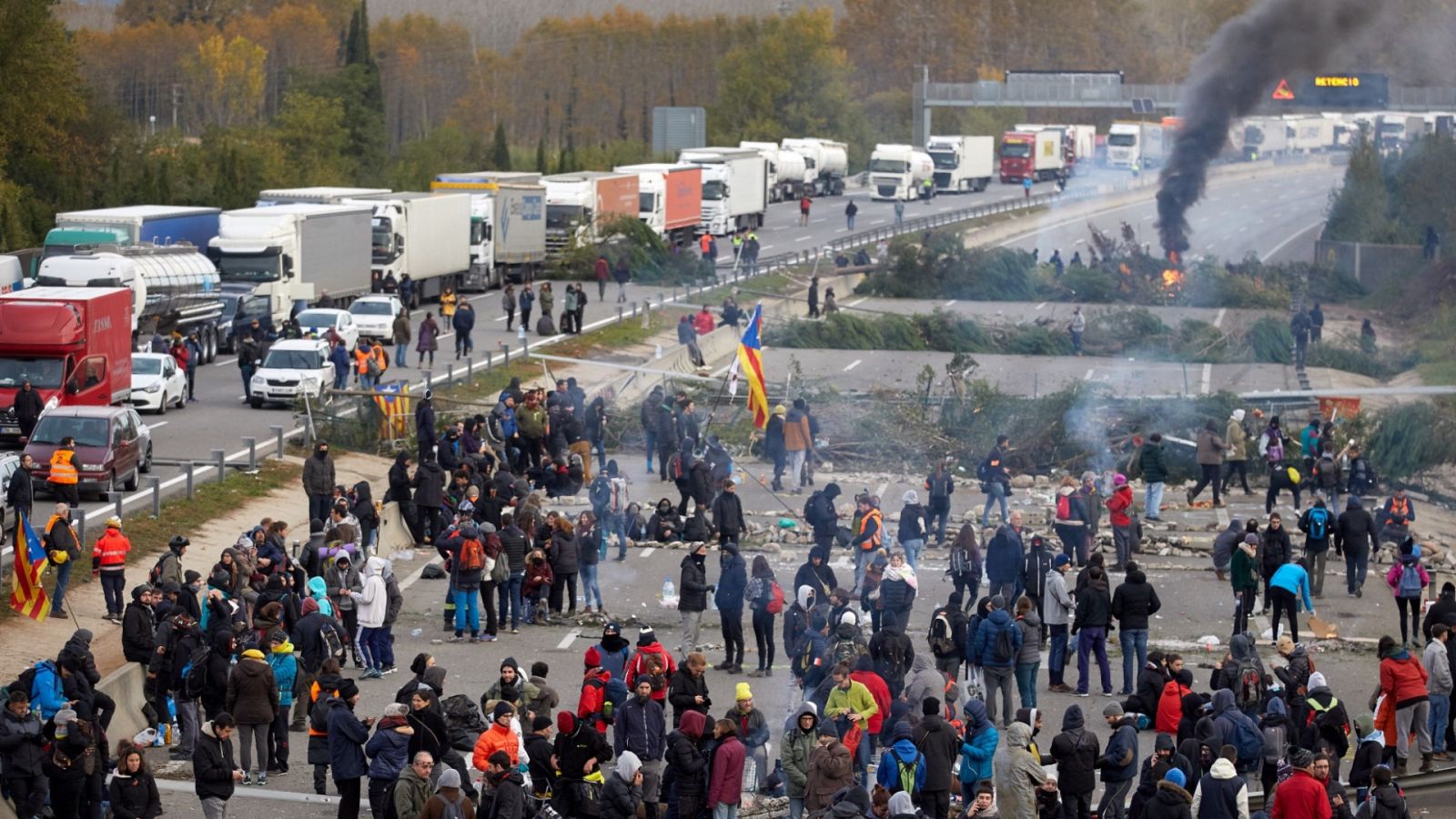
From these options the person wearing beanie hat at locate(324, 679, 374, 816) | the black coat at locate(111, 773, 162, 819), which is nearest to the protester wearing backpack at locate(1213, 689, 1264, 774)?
the person wearing beanie hat at locate(324, 679, 374, 816)

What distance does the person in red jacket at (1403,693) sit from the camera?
18.8 m

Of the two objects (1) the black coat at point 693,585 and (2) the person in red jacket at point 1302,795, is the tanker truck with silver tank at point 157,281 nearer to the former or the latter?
(1) the black coat at point 693,585

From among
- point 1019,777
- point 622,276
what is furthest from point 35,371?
point 622,276

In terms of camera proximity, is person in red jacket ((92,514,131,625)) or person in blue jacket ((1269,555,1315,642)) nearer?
person in blue jacket ((1269,555,1315,642))

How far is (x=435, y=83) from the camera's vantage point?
14738 centimetres

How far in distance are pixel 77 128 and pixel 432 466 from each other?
48367mm

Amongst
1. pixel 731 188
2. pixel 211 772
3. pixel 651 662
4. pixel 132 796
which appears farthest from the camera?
pixel 731 188

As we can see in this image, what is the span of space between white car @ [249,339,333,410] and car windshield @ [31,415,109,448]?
8.30m

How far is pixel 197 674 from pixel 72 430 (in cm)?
1302

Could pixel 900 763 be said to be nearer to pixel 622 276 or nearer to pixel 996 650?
pixel 996 650

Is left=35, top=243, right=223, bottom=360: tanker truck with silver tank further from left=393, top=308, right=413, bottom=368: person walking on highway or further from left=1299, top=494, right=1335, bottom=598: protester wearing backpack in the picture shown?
left=1299, top=494, right=1335, bottom=598: protester wearing backpack

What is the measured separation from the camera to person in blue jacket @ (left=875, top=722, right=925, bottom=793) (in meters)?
15.8

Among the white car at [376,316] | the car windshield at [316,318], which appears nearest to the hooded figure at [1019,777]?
the car windshield at [316,318]

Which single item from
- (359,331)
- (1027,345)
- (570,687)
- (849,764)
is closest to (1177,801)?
(849,764)
